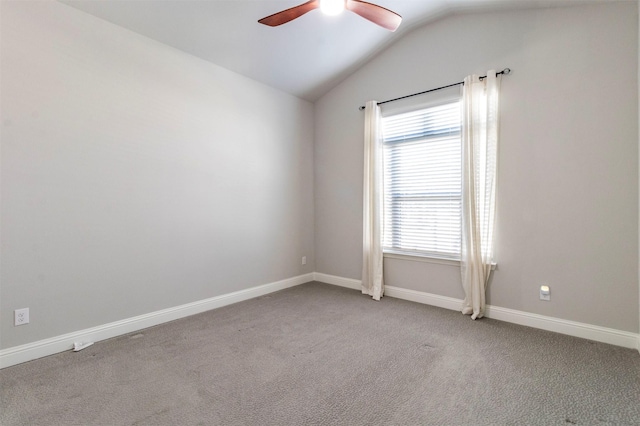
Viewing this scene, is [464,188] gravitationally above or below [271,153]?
below

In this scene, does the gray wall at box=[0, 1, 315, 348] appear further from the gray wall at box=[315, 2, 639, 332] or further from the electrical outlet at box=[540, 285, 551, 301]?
the electrical outlet at box=[540, 285, 551, 301]

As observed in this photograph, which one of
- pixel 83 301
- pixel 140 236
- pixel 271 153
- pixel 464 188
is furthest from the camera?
pixel 271 153

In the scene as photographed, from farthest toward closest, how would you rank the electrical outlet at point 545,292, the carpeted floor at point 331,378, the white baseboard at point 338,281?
the white baseboard at point 338,281, the electrical outlet at point 545,292, the carpeted floor at point 331,378

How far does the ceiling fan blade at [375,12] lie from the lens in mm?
2211

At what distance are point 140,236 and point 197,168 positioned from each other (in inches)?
36.6

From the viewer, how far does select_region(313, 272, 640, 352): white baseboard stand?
253 cm

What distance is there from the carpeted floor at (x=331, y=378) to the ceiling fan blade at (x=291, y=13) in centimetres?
256

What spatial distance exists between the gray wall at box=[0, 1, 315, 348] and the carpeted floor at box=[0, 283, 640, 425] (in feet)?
1.52

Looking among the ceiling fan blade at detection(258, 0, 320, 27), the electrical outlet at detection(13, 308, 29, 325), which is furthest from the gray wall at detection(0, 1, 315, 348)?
the ceiling fan blade at detection(258, 0, 320, 27)

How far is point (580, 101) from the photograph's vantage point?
2.69 meters

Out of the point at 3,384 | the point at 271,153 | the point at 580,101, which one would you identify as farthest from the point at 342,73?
the point at 3,384

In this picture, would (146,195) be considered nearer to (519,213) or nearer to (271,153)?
(271,153)

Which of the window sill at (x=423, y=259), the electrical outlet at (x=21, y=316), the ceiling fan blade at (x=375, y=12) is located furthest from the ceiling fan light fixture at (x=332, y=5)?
the electrical outlet at (x=21, y=316)

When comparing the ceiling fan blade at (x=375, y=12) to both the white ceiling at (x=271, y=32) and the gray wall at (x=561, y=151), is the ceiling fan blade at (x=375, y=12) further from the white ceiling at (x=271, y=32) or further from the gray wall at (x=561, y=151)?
the gray wall at (x=561, y=151)
